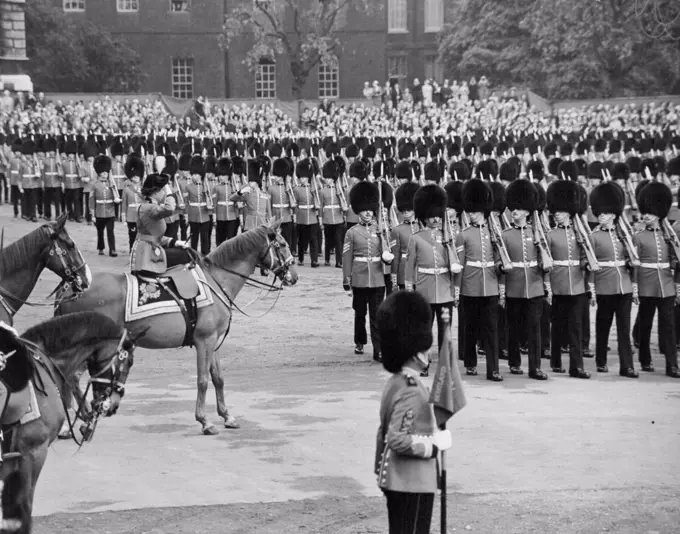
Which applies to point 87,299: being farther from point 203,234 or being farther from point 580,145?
point 580,145

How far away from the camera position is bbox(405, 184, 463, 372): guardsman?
11352 mm

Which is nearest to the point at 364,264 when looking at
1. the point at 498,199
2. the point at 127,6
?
the point at 498,199

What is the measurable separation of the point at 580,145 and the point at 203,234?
876 centimetres

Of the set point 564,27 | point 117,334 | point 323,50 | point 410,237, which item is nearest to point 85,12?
point 323,50

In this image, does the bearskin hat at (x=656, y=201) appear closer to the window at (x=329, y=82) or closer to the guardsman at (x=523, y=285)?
the guardsman at (x=523, y=285)

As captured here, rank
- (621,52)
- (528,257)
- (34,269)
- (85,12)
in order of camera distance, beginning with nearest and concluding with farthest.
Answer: (34,269) → (528,257) → (621,52) → (85,12)

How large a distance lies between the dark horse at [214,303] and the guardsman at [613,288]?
2967mm

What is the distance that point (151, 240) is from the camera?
32.4 ft

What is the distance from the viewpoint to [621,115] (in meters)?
32.6

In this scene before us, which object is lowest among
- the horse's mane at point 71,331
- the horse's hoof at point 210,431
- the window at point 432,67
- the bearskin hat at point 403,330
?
the horse's hoof at point 210,431

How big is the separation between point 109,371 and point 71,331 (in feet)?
1.02

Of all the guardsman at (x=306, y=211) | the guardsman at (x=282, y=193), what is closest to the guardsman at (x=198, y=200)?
the guardsman at (x=282, y=193)

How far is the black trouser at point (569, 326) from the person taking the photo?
1144cm

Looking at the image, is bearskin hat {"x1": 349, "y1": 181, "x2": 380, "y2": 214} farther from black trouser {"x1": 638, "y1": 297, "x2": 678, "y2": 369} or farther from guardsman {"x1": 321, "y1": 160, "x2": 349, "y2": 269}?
guardsman {"x1": 321, "y1": 160, "x2": 349, "y2": 269}
